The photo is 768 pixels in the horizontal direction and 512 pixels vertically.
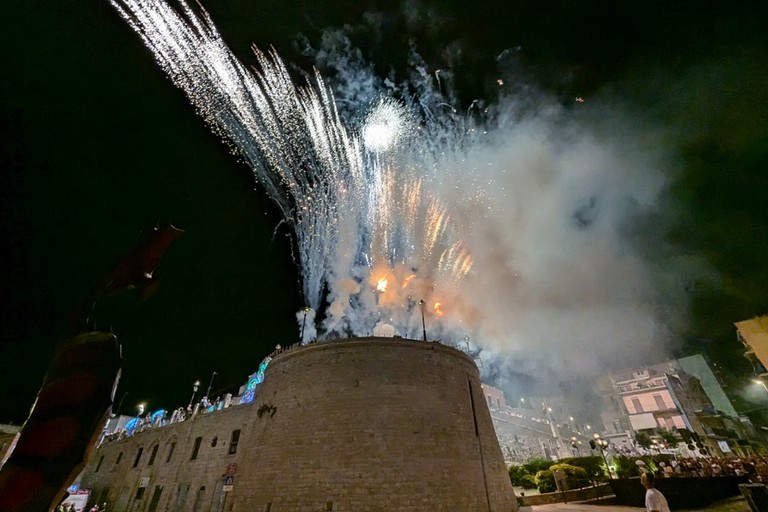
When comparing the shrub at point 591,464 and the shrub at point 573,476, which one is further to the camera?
the shrub at point 591,464

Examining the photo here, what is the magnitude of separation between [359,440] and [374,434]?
0.62 m

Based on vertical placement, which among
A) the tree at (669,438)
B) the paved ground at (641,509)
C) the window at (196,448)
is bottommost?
the paved ground at (641,509)

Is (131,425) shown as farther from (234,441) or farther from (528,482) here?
(528,482)

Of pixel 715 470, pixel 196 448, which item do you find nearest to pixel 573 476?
pixel 715 470

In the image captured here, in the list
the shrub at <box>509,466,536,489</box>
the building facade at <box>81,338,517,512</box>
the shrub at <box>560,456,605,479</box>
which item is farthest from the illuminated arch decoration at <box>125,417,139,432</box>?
the shrub at <box>560,456,605,479</box>

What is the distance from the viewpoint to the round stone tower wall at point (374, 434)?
12719 millimetres

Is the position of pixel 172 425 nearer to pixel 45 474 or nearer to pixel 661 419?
pixel 45 474

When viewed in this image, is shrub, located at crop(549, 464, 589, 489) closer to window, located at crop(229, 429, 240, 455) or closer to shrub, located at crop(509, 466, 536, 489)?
shrub, located at crop(509, 466, 536, 489)

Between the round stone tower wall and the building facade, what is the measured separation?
0.04 metres

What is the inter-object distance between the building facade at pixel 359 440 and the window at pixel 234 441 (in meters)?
0.05

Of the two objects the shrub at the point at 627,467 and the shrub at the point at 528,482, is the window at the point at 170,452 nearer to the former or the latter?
the shrub at the point at 528,482

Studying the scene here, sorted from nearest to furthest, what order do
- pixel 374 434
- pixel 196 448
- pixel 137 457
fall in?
pixel 374 434 < pixel 196 448 < pixel 137 457

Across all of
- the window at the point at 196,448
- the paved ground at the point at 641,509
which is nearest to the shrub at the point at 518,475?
the paved ground at the point at 641,509

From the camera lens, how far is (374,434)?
1373cm
